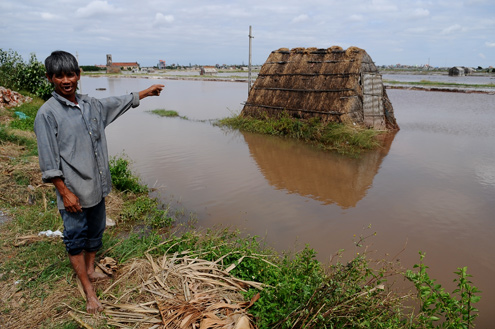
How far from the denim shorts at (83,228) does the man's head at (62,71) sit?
2.69 feet

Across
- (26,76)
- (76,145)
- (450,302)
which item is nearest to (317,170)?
(450,302)

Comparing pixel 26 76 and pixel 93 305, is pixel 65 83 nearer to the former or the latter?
pixel 93 305

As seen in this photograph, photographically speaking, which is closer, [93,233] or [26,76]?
[93,233]

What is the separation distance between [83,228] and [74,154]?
0.52m

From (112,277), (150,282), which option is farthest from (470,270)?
(112,277)

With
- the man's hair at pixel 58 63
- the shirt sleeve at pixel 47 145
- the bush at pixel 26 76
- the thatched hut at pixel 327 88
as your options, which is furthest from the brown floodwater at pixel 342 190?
the bush at pixel 26 76

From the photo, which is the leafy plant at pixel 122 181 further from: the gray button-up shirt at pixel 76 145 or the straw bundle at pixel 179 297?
the gray button-up shirt at pixel 76 145

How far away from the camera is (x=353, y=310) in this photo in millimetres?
2154

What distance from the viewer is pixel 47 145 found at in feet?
7.07

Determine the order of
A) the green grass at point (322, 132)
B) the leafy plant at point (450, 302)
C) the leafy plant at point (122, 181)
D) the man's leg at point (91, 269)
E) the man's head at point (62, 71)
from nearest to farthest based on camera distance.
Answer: the leafy plant at point (450, 302) < the man's head at point (62, 71) < the man's leg at point (91, 269) < the leafy plant at point (122, 181) < the green grass at point (322, 132)

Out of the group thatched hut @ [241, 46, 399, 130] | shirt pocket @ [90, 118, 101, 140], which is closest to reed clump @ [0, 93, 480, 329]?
shirt pocket @ [90, 118, 101, 140]

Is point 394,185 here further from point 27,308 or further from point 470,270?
point 27,308

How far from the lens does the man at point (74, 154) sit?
2184 mm

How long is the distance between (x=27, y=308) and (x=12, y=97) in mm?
11145
